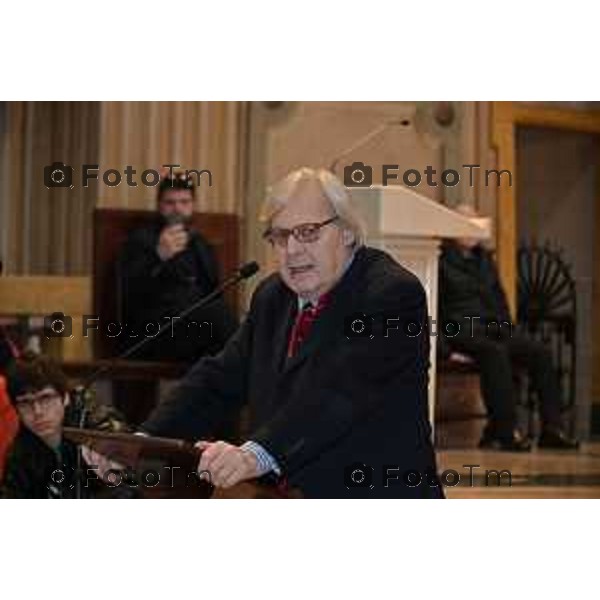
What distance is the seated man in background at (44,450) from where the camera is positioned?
347cm

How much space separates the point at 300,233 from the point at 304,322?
0.17 m

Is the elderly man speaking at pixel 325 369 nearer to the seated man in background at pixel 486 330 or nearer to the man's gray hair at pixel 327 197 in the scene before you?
the man's gray hair at pixel 327 197

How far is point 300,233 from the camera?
278cm

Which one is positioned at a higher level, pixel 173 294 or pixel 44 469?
pixel 173 294

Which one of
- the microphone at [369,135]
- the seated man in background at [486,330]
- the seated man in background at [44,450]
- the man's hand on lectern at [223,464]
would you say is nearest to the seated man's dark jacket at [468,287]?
the seated man in background at [486,330]

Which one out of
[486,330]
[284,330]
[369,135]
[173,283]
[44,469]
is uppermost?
[369,135]

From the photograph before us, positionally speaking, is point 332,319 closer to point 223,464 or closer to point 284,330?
point 284,330

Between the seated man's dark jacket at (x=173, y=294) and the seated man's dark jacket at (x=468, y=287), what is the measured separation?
58.0 inches

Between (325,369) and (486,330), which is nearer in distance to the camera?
(325,369)

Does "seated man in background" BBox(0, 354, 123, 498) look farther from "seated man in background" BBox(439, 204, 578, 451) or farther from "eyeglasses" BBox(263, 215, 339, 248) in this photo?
"seated man in background" BBox(439, 204, 578, 451)

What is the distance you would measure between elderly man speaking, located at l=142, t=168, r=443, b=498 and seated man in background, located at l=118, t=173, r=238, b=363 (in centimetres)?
270

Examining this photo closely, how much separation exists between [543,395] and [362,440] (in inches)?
201

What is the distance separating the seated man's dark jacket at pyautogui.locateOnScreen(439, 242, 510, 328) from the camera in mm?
7102

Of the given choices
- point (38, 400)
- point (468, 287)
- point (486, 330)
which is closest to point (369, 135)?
point (468, 287)
